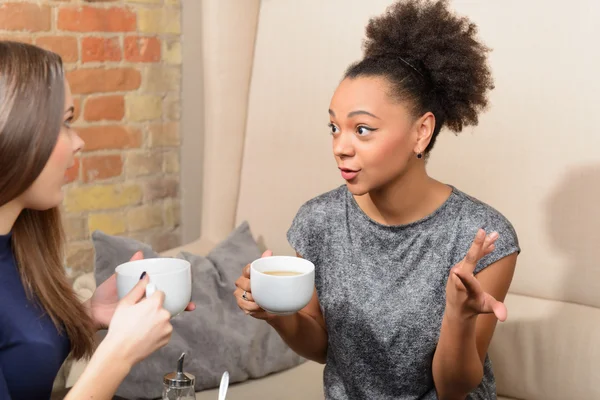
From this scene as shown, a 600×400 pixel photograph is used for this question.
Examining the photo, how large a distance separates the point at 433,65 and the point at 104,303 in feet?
2.35

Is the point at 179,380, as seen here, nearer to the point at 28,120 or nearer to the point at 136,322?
the point at 136,322

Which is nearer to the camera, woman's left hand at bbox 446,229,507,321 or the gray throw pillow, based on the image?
woman's left hand at bbox 446,229,507,321

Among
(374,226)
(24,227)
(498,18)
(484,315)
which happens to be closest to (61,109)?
(24,227)

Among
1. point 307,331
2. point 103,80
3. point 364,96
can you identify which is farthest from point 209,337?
point 103,80

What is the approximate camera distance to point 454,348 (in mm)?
1285

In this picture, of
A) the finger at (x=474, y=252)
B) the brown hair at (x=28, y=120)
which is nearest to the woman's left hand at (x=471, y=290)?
the finger at (x=474, y=252)

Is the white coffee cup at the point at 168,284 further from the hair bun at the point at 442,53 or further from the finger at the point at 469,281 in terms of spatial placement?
the hair bun at the point at 442,53

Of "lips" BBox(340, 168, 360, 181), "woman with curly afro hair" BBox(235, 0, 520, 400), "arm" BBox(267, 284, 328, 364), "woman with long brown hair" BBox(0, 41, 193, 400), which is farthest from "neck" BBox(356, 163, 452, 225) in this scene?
"woman with long brown hair" BBox(0, 41, 193, 400)

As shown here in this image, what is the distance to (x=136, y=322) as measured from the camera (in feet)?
3.46

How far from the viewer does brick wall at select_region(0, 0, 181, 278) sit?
87.0 inches

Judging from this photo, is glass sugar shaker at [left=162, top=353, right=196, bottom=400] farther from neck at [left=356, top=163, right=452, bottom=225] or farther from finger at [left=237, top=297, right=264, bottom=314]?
neck at [left=356, top=163, right=452, bottom=225]

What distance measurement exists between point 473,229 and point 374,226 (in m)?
0.19

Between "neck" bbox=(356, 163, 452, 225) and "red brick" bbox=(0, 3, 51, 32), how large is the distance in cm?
115

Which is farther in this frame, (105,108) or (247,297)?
(105,108)
